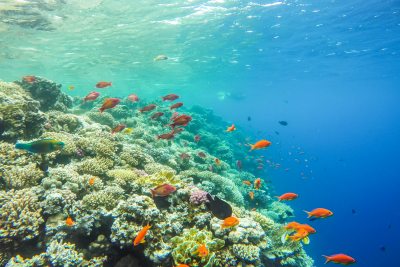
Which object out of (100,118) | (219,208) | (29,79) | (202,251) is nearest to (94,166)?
(219,208)

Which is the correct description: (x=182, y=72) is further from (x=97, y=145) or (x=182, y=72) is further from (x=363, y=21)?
(x=97, y=145)

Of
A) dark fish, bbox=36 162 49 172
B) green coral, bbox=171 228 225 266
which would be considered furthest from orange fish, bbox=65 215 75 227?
dark fish, bbox=36 162 49 172

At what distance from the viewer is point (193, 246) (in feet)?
15.6

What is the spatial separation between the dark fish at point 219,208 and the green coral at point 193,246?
1.99 ft

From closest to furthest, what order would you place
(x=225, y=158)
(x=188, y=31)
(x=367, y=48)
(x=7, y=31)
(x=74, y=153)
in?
(x=74, y=153) < (x=225, y=158) < (x=7, y=31) < (x=188, y=31) < (x=367, y=48)

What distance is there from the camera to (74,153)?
285 inches

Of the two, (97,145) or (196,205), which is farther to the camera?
(97,145)

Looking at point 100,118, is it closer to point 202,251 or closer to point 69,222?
point 69,222

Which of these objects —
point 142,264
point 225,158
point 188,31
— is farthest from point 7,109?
point 188,31

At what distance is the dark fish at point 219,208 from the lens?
5824 mm

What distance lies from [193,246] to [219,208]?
1307 millimetres

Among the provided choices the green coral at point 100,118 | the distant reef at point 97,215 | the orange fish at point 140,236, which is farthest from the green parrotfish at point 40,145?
the green coral at point 100,118

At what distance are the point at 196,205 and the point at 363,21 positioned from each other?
2363 cm

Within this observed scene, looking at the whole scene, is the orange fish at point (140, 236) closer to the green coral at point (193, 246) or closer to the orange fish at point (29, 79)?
the green coral at point (193, 246)
